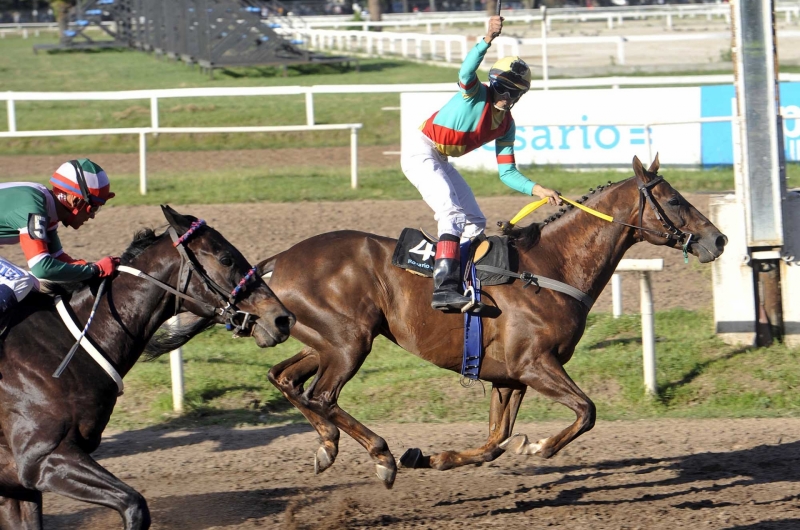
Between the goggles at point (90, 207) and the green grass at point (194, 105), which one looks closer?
the goggles at point (90, 207)

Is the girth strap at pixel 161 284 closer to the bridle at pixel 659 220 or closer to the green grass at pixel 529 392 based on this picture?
the bridle at pixel 659 220

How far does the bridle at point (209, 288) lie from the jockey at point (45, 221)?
294 mm

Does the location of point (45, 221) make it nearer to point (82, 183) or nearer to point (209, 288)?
point (82, 183)

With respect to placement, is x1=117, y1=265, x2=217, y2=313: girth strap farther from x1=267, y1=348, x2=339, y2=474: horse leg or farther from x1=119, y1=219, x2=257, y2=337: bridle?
x1=267, y1=348, x2=339, y2=474: horse leg

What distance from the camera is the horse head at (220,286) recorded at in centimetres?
424

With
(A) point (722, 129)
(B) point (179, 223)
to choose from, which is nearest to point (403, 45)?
(A) point (722, 129)

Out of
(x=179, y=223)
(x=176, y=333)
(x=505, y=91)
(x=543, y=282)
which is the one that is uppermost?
(x=505, y=91)

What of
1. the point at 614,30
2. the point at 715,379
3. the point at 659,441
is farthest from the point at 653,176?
the point at 614,30

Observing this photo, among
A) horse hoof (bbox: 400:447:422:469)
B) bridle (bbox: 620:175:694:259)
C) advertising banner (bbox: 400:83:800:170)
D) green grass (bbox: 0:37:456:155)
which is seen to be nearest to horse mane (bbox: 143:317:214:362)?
horse hoof (bbox: 400:447:422:469)

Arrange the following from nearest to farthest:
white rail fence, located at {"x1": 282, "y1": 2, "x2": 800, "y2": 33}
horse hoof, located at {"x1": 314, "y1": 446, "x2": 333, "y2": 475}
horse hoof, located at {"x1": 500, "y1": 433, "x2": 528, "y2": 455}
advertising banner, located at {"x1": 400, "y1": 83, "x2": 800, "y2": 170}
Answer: horse hoof, located at {"x1": 500, "y1": 433, "x2": 528, "y2": 455}
horse hoof, located at {"x1": 314, "y1": 446, "x2": 333, "y2": 475}
advertising banner, located at {"x1": 400, "y1": 83, "x2": 800, "y2": 170}
white rail fence, located at {"x1": 282, "y1": 2, "x2": 800, "y2": 33}

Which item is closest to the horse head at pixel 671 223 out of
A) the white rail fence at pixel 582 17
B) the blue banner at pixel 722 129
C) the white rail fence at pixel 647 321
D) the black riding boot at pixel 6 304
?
the white rail fence at pixel 647 321

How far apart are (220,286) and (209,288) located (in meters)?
0.05

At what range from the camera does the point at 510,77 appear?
17.3 feet

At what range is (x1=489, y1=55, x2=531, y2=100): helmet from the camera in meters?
5.26
